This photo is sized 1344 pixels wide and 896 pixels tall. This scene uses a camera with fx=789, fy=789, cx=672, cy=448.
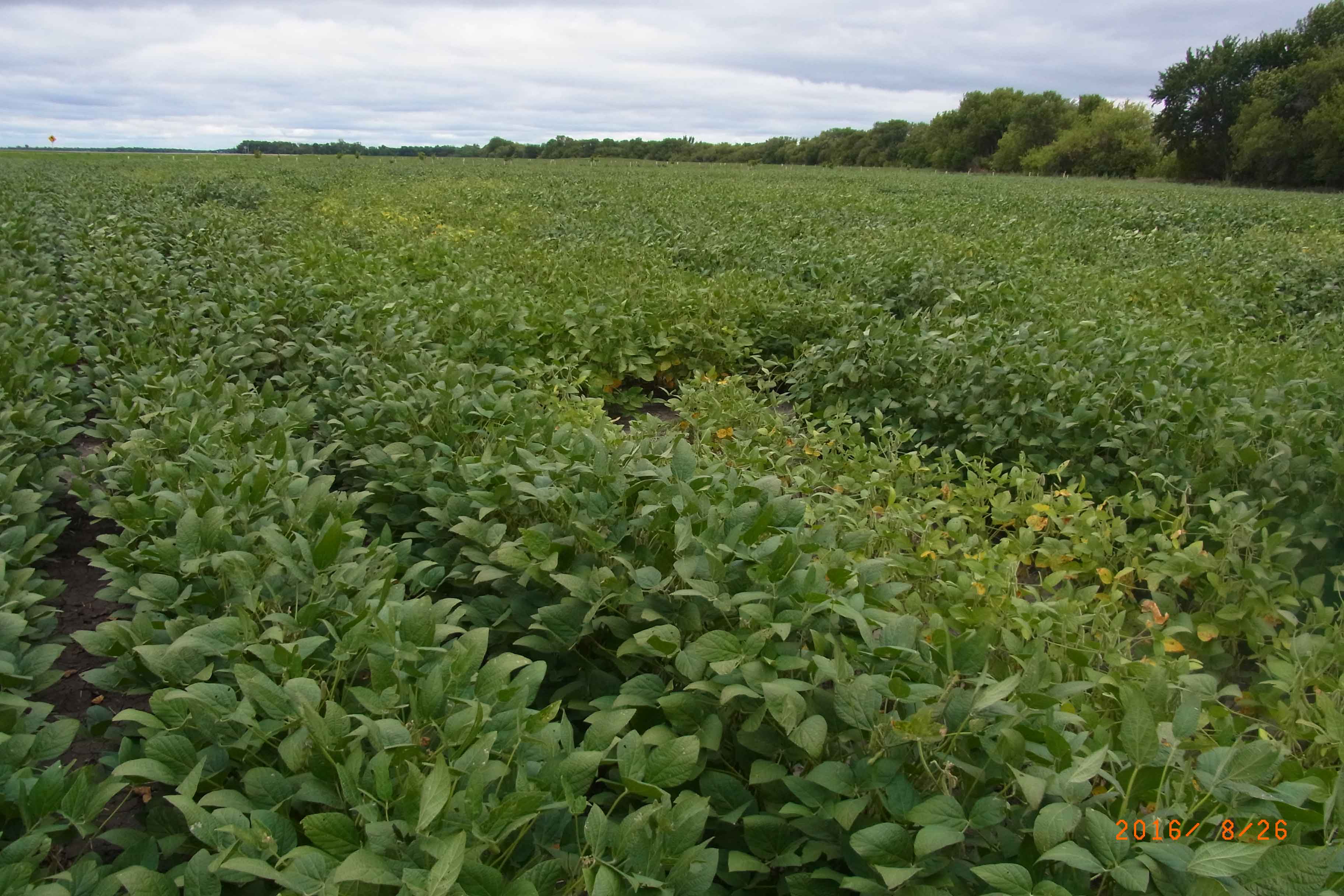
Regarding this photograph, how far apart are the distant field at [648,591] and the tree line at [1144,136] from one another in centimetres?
4243

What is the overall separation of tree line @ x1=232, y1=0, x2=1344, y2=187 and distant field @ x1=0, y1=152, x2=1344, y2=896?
42.4 m

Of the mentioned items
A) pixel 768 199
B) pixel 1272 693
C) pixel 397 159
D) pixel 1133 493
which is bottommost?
pixel 1272 693

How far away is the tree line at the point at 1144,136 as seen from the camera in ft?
126

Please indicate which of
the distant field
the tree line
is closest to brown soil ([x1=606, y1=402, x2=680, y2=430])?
the distant field

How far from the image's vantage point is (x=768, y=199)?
20.1 metres

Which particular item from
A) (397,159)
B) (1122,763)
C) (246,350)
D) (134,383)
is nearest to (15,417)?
(134,383)

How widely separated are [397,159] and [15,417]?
52.6 m

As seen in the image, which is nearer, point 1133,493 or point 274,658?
point 274,658

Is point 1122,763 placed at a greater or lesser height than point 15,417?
lesser

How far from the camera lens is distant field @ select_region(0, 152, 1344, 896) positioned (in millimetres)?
1474

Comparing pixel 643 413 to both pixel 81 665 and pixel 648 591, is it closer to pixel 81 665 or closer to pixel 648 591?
pixel 81 665

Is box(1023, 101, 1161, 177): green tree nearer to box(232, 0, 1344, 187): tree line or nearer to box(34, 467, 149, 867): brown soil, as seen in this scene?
box(232, 0, 1344, 187): tree line

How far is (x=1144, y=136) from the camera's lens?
54.0 metres

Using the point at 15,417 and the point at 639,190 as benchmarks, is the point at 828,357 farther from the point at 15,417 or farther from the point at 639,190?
the point at 639,190
